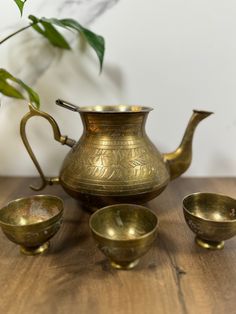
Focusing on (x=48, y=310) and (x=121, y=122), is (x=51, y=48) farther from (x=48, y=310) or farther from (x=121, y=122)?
(x=48, y=310)

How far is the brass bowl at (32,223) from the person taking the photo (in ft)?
1.66

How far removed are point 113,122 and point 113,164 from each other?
9cm

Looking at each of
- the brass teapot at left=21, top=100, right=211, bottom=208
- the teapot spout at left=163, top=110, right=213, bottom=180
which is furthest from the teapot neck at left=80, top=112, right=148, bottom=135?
the teapot spout at left=163, top=110, right=213, bottom=180

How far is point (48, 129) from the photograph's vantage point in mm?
929

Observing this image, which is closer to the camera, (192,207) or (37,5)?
(192,207)

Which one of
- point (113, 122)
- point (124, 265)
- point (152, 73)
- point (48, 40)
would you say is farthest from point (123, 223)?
point (48, 40)

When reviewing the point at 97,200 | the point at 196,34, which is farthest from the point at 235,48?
the point at 97,200

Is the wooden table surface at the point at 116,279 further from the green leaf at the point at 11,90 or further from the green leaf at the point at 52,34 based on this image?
the green leaf at the point at 52,34

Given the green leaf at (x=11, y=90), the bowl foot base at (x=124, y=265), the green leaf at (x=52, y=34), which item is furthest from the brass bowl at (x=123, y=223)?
the green leaf at (x=52, y=34)

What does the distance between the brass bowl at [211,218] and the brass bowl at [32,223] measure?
26 centimetres

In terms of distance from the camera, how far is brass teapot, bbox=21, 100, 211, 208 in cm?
60

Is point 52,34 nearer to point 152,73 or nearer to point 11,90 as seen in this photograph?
point 11,90

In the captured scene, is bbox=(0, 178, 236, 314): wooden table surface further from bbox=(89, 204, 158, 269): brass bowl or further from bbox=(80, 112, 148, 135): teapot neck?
bbox=(80, 112, 148, 135): teapot neck

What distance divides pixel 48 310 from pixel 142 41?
2.41ft
